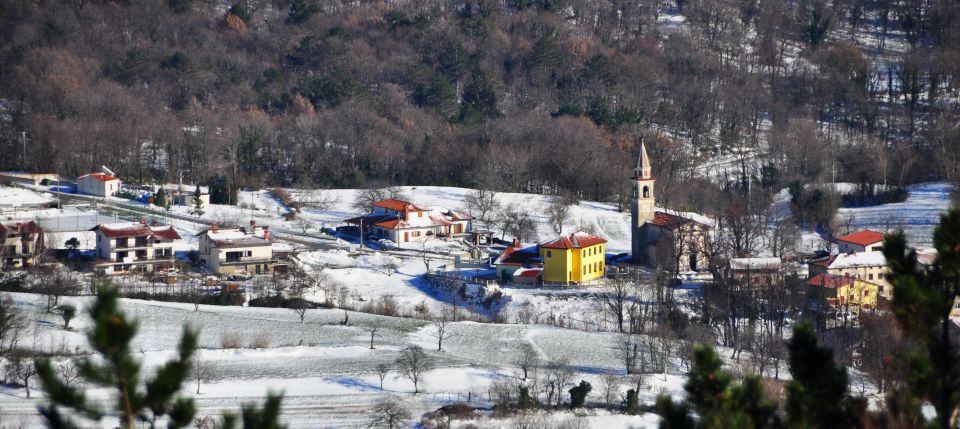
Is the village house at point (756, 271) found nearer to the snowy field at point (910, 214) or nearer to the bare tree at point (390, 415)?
the snowy field at point (910, 214)

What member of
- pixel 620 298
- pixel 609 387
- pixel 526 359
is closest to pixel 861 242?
pixel 620 298

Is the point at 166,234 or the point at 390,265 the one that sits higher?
the point at 166,234

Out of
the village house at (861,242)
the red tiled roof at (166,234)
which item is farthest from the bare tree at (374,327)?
the village house at (861,242)

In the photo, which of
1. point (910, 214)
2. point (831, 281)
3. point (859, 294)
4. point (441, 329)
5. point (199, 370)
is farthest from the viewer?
point (910, 214)

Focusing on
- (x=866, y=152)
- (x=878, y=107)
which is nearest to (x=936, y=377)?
(x=866, y=152)

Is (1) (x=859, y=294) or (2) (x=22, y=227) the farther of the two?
(2) (x=22, y=227)

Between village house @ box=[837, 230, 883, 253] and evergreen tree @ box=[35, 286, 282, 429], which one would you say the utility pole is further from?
evergreen tree @ box=[35, 286, 282, 429]

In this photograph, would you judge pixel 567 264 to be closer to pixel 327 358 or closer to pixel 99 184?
pixel 327 358

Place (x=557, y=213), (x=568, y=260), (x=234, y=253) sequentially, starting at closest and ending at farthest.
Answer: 1. (x=568, y=260)
2. (x=234, y=253)
3. (x=557, y=213)
